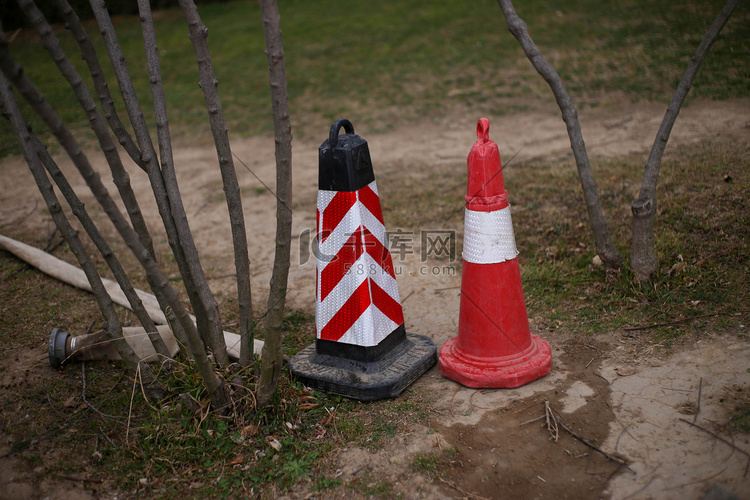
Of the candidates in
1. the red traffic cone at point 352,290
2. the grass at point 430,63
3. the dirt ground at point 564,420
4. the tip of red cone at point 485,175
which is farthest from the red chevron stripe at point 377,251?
the grass at point 430,63

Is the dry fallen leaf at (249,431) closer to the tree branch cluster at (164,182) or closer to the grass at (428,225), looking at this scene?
the grass at (428,225)

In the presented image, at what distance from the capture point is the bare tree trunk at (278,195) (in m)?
2.09

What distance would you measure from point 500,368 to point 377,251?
85cm

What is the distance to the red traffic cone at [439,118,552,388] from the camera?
2.78m

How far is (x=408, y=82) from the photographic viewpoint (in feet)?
29.7

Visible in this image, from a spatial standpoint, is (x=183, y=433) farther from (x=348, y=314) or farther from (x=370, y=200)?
(x=370, y=200)

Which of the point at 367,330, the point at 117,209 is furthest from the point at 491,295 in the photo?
the point at 117,209

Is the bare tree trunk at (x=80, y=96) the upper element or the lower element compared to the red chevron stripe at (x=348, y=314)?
upper

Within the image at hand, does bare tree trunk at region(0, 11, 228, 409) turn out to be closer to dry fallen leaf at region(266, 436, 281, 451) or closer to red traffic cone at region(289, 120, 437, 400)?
dry fallen leaf at region(266, 436, 281, 451)

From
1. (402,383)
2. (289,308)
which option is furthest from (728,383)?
(289,308)

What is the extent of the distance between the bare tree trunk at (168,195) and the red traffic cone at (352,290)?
21.0 inches

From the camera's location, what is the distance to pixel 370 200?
2.86 m

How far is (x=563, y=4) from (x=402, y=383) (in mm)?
11146

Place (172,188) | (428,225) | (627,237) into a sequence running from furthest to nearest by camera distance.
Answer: (428,225) → (627,237) → (172,188)
